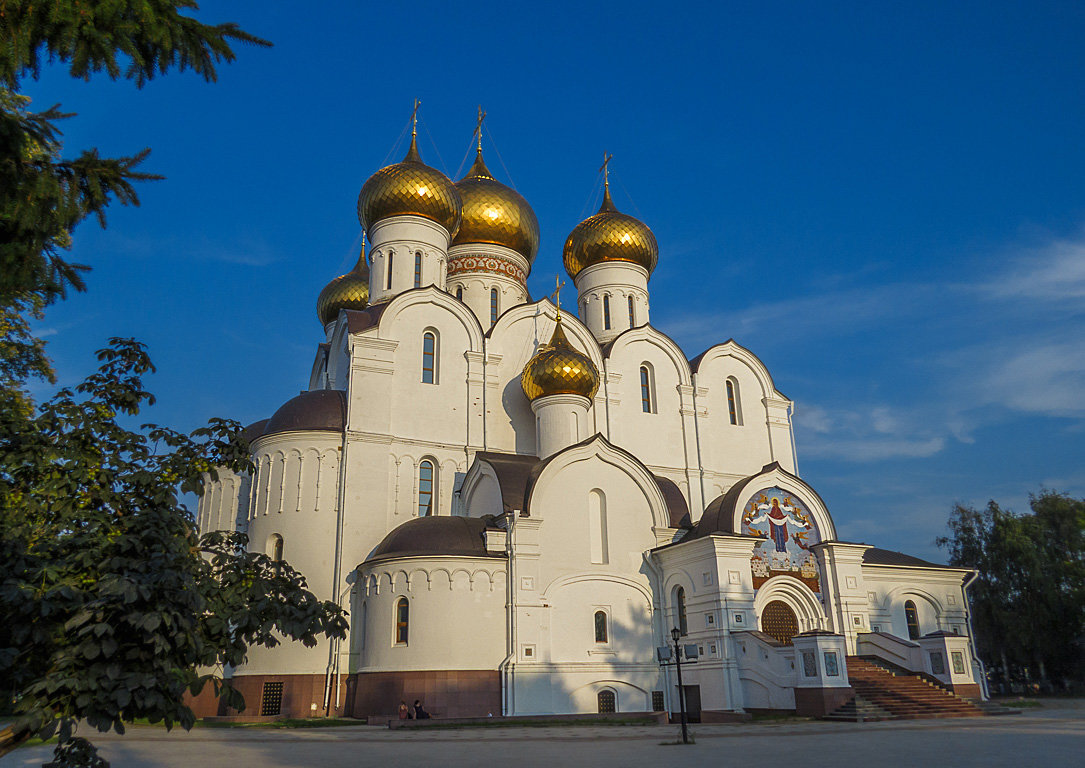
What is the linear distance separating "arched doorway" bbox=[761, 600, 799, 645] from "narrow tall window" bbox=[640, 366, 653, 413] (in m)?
7.20

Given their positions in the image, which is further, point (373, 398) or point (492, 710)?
point (373, 398)

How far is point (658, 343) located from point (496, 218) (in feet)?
22.4

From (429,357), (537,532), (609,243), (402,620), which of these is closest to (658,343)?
(609,243)

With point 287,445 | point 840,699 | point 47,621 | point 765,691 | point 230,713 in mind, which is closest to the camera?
point 47,621

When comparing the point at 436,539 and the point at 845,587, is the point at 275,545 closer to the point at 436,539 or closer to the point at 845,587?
the point at 436,539

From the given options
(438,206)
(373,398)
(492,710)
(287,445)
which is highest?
(438,206)

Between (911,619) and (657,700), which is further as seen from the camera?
(911,619)

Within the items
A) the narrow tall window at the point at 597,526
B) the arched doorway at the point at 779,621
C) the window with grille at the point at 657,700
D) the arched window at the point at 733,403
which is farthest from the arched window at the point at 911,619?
the narrow tall window at the point at 597,526

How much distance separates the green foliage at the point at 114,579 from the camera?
401cm

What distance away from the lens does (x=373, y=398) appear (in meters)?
20.4

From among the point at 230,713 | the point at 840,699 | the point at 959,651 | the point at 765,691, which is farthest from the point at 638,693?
the point at 230,713

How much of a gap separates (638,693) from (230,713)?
29.5 ft

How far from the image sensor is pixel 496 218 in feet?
86.7

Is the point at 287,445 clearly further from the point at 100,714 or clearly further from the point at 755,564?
the point at 100,714
